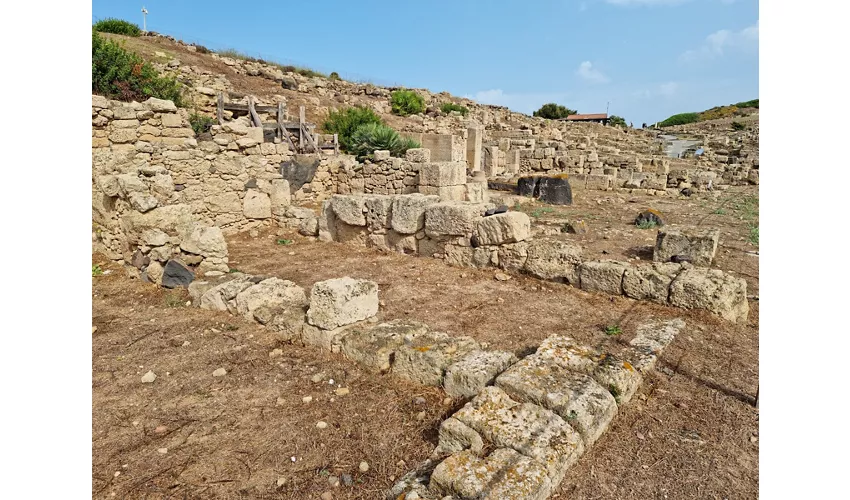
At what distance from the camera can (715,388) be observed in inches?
145

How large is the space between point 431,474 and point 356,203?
20.7 feet

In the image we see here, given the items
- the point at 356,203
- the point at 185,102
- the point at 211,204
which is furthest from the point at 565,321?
the point at 185,102

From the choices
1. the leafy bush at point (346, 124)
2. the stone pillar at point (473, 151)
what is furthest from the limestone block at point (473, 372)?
the stone pillar at point (473, 151)

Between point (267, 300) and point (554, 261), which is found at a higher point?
point (554, 261)

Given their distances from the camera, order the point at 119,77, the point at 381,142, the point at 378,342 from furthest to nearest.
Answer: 1. the point at 119,77
2. the point at 381,142
3. the point at 378,342

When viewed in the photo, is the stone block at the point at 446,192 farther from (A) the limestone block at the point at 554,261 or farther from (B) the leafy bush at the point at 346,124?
(B) the leafy bush at the point at 346,124

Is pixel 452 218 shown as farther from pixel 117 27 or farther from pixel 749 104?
pixel 749 104

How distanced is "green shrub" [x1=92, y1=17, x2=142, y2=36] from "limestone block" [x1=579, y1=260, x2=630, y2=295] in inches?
1191

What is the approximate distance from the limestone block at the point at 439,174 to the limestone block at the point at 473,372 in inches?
291

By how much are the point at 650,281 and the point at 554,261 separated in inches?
49.2

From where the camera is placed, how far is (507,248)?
22.5 feet

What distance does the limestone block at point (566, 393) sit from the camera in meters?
2.91

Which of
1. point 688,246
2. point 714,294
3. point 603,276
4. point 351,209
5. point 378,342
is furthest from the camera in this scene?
point 351,209

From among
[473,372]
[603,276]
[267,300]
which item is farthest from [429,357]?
[603,276]
